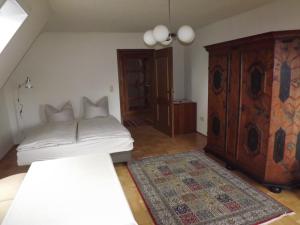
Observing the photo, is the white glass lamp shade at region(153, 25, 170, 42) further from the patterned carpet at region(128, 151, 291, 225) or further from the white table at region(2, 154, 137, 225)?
the patterned carpet at region(128, 151, 291, 225)

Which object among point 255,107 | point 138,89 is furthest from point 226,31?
point 138,89

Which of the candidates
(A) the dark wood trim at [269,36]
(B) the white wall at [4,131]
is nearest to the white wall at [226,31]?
(A) the dark wood trim at [269,36]

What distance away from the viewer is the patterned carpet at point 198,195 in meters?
2.20

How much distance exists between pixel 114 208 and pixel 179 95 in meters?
4.49

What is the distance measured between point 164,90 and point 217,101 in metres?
1.66

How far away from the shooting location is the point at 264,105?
2.56 m

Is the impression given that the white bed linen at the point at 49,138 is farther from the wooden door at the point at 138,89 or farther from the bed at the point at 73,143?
the wooden door at the point at 138,89

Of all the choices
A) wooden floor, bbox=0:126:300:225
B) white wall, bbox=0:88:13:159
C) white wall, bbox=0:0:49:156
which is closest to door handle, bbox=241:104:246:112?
wooden floor, bbox=0:126:300:225

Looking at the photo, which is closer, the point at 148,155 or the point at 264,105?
the point at 264,105

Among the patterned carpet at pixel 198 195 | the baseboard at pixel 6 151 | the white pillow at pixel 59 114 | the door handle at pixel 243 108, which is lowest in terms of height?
the patterned carpet at pixel 198 195

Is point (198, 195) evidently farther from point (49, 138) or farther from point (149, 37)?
point (49, 138)

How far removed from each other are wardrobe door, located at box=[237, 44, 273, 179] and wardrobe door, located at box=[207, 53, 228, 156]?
358 millimetres

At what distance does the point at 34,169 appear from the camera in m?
1.92

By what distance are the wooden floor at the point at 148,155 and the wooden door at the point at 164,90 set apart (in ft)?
0.88
